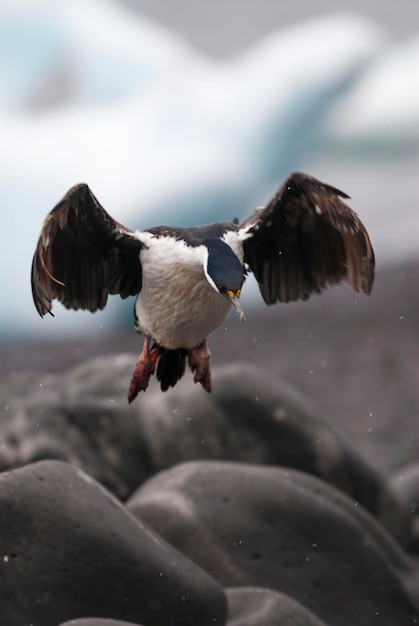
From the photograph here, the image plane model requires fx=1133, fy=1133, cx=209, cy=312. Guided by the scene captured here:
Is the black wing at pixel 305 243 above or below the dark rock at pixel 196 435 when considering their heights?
above

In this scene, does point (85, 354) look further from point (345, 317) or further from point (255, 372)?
point (255, 372)

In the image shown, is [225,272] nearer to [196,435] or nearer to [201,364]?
[201,364]

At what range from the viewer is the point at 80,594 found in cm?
572

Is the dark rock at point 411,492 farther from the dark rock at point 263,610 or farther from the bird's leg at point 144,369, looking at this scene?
the bird's leg at point 144,369

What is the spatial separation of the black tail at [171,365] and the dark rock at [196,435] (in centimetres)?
309

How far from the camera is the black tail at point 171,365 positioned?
5.41 metres

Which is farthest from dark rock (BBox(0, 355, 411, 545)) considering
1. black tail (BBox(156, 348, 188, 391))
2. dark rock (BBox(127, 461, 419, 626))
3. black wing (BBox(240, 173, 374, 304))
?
black tail (BBox(156, 348, 188, 391))

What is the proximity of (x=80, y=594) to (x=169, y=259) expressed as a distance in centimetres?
189

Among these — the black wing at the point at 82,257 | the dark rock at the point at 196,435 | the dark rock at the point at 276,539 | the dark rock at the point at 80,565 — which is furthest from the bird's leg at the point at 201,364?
the dark rock at the point at 196,435

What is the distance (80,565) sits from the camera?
5727mm

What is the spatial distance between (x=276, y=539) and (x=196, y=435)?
1761 mm

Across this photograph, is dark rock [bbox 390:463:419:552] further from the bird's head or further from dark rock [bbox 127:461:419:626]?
the bird's head

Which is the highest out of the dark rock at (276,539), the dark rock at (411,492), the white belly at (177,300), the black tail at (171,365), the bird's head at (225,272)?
the bird's head at (225,272)

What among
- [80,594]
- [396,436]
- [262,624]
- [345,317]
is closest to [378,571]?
[262,624]
